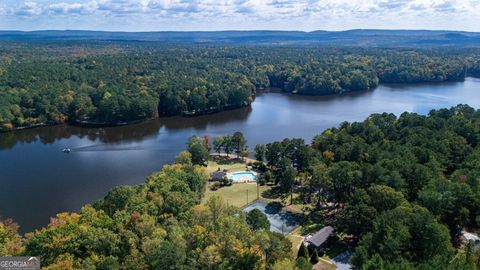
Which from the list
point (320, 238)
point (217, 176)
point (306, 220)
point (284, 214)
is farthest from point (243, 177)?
point (320, 238)

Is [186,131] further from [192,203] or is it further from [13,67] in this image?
[13,67]

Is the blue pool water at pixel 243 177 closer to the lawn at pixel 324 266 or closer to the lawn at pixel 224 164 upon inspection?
the lawn at pixel 224 164

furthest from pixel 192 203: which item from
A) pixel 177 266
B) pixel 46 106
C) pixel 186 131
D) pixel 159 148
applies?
pixel 46 106

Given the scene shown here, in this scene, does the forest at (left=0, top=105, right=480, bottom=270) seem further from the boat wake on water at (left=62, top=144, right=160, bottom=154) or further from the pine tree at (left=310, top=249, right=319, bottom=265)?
the boat wake on water at (left=62, top=144, right=160, bottom=154)

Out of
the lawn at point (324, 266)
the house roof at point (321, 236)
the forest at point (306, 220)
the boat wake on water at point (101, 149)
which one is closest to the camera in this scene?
the forest at point (306, 220)

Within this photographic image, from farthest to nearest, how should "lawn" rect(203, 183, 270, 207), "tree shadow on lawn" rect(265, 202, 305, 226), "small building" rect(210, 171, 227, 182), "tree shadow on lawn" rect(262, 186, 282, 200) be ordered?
"small building" rect(210, 171, 227, 182) → "tree shadow on lawn" rect(262, 186, 282, 200) → "lawn" rect(203, 183, 270, 207) → "tree shadow on lawn" rect(265, 202, 305, 226)

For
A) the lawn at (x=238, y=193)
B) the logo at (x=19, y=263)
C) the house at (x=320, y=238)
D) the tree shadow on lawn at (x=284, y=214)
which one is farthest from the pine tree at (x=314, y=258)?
the logo at (x=19, y=263)

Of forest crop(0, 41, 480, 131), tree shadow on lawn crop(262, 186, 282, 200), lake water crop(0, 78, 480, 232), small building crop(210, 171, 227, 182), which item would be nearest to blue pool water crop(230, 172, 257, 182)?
small building crop(210, 171, 227, 182)
